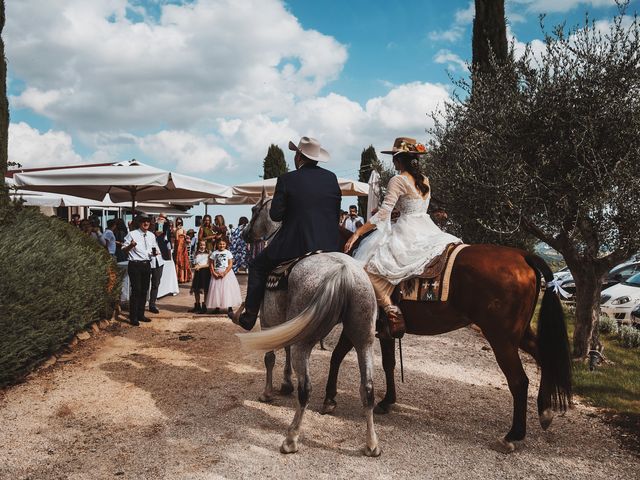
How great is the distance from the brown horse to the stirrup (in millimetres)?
144

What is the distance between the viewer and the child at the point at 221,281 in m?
10.2

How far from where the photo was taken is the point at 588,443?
4.66 metres

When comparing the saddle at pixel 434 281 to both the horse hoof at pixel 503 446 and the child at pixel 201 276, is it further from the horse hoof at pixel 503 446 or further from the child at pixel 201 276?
the child at pixel 201 276

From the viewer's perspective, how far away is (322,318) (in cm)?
402

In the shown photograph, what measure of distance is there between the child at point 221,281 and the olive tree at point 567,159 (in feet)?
15.2

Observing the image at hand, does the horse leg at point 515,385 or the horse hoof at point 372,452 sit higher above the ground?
the horse leg at point 515,385

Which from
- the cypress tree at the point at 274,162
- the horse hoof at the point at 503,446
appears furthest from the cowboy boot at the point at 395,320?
the cypress tree at the point at 274,162

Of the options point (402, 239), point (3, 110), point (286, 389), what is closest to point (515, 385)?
point (402, 239)

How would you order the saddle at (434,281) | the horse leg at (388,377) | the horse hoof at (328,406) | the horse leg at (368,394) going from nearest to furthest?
the horse leg at (368,394) → the saddle at (434,281) → the horse hoof at (328,406) → the horse leg at (388,377)

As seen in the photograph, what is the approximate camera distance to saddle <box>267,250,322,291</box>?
4500 mm

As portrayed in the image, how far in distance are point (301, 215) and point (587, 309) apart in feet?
17.8

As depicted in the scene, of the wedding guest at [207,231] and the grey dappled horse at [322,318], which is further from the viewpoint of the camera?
the wedding guest at [207,231]

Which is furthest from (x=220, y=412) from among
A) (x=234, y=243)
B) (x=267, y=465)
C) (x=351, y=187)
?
(x=234, y=243)

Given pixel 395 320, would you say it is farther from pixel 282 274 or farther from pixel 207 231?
pixel 207 231
